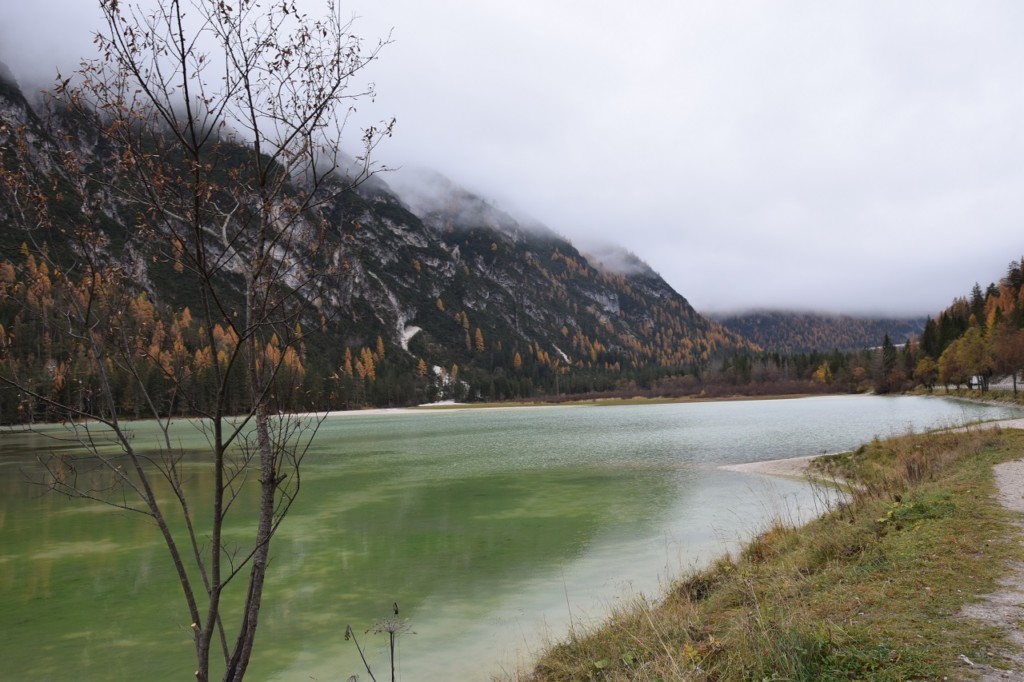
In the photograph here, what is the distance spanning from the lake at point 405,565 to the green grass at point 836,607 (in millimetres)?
1854

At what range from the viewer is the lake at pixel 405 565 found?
9875mm

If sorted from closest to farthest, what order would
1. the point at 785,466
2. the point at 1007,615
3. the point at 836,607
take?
the point at 1007,615, the point at 836,607, the point at 785,466

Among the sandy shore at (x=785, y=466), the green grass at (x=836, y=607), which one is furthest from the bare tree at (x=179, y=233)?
the sandy shore at (x=785, y=466)

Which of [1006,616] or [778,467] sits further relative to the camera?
[778,467]

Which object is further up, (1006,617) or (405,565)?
(1006,617)

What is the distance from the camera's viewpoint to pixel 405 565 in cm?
1461

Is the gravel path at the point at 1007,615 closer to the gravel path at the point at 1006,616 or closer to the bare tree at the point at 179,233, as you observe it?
the gravel path at the point at 1006,616

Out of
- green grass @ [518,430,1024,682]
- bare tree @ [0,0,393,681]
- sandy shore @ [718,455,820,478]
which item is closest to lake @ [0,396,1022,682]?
sandy shore @ [718,455,820,478]

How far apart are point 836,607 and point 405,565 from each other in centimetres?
1050

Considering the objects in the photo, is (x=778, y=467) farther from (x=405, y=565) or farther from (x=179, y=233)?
(x=179, y=233)

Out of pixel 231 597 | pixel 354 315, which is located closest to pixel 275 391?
pixel 354 315

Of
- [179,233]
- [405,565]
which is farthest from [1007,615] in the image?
[405,565]

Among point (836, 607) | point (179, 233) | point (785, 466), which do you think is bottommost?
point (785, 466)

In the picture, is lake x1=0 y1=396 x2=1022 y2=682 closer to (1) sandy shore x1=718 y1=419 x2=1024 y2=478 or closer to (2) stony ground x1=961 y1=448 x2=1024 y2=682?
(1) sandy shore x1=718 y1=419 x2=1024 y2=478
